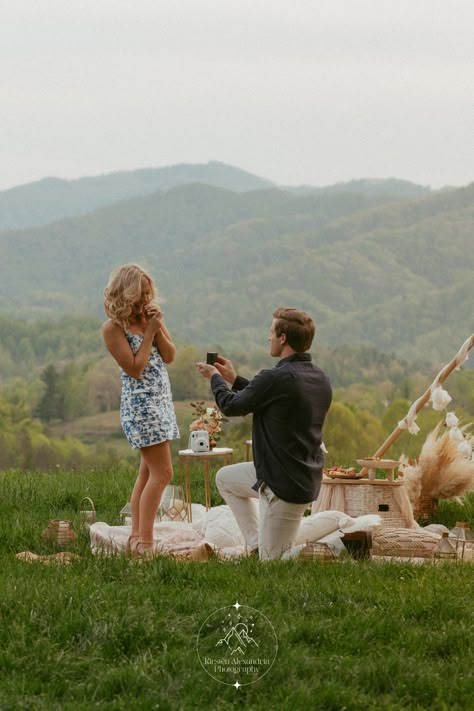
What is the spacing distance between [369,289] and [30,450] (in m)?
45.4

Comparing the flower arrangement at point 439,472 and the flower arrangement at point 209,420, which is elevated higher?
the flower arrangement at point 209,420

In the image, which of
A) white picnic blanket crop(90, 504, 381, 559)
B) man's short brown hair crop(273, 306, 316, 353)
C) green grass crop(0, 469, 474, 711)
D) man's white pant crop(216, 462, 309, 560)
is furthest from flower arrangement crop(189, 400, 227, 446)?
green grass crop(0, 469, 474, 711)

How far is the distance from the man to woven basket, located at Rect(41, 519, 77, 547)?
4.36ft

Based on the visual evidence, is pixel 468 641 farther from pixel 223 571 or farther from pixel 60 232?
pixel 60 232

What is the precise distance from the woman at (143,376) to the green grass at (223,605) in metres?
0.67

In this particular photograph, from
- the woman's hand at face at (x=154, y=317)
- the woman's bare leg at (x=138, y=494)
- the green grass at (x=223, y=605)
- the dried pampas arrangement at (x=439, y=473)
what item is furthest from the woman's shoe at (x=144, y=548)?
the dried pampas arrangement at (x=439, y=473)

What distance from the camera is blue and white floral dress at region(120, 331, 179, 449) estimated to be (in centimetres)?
640

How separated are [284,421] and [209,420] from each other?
2.46 m

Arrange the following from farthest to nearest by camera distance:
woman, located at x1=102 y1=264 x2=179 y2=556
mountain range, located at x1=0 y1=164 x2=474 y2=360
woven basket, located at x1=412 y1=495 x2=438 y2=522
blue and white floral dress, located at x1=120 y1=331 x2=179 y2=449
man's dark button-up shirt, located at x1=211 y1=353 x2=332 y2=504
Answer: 1. mountain range, located at x1=0 y1=164 x2=474 y2=360
2. woven basket, located at x1=412 y1=495 x2=438 y2=522
3. blue and white floral dress, located at x1=120 y1=331 x2=179 y2=449
4. woman, located at x1=102 y1=264 x2=179 y2=556
5. man's dark button-up shirt, located at x1=211 y1=353 x2=332 y2=504

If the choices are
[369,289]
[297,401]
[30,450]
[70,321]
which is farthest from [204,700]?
[369,289]

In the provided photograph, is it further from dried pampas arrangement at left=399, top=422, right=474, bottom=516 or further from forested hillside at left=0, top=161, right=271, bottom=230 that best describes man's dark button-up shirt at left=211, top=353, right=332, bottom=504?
forested hillside at left=0, top=161, right=271, bottom=230

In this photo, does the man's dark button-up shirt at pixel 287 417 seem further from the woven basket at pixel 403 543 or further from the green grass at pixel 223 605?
the woven basket at pixel 403 543

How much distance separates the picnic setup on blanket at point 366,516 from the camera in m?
6.56

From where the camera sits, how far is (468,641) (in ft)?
15.0
